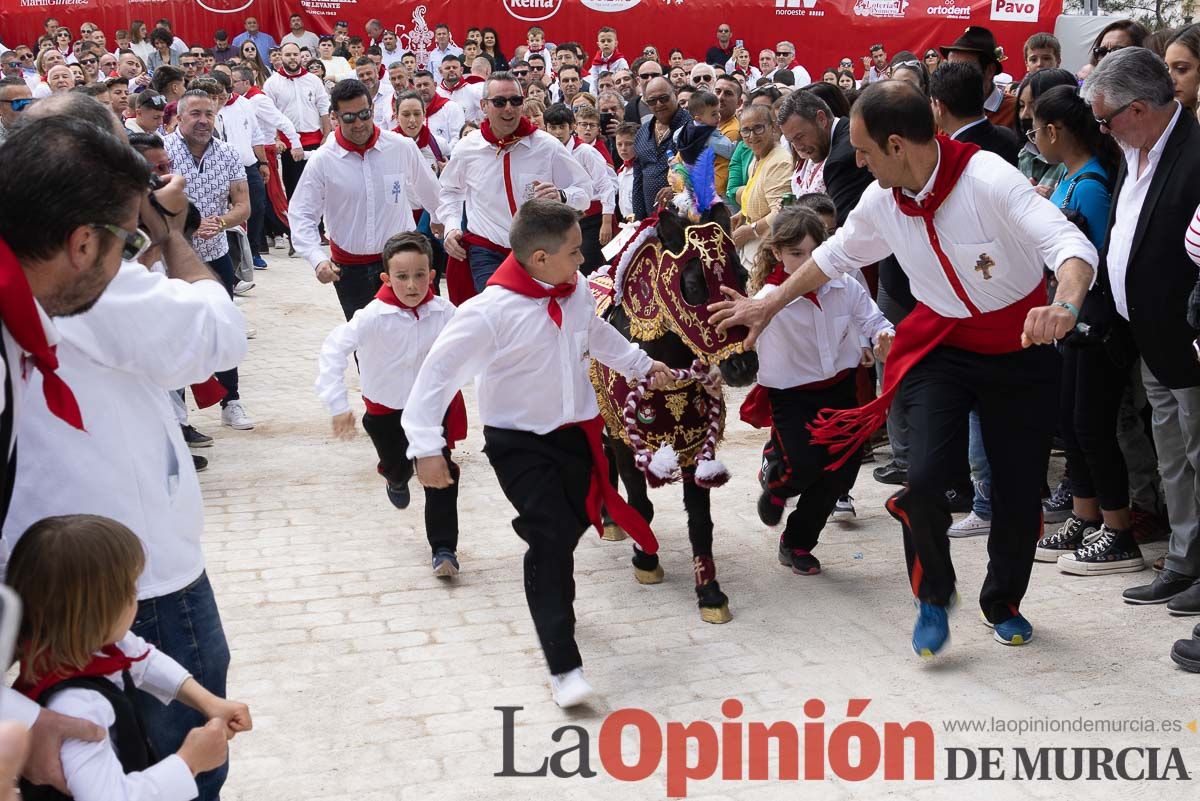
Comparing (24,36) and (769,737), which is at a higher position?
(24,36)

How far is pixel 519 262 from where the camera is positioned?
200 inches

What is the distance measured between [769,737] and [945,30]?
2058 centimetres

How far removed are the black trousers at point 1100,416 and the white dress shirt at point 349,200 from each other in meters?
4.50

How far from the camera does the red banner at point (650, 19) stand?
2117 cm

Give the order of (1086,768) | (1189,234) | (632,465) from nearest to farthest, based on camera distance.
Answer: (1086,768) → (1189,234) → (632,465)

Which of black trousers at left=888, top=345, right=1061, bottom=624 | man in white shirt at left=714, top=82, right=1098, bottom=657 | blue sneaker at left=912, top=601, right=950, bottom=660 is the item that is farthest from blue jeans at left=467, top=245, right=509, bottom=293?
blue sneaker at left=912, top=601, right=950, bottom=660

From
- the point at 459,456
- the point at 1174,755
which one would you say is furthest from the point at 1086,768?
the point at 459,456

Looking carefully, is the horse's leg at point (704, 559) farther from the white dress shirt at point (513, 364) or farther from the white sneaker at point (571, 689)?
the white sneaker at point (571, 689)

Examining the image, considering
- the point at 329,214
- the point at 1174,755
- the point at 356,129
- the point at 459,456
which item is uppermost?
the point at 356,129

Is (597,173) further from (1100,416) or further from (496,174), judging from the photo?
(1100,416)

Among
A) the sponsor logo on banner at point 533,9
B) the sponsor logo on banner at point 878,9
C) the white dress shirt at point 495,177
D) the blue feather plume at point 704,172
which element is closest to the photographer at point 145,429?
the white dress shirt at point 495,177

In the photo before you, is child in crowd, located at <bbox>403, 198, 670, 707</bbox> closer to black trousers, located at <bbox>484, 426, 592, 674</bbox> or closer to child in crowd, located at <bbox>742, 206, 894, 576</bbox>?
black trousers, located at <bbox>484, 426, 592, 674</bbox>

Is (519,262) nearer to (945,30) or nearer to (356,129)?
(356,129)

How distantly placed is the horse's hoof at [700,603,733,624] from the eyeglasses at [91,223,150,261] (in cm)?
348
